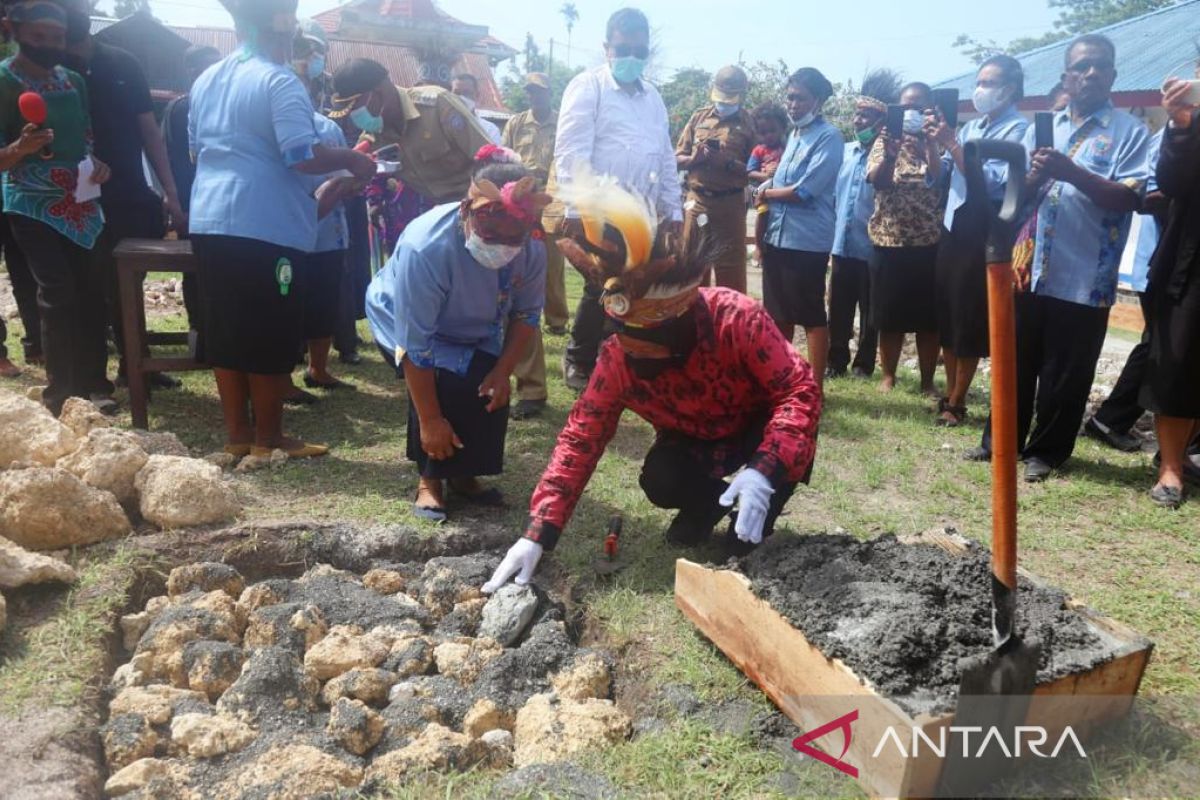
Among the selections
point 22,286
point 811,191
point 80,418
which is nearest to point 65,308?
point 80,418

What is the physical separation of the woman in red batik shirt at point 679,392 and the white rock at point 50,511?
1482 mm

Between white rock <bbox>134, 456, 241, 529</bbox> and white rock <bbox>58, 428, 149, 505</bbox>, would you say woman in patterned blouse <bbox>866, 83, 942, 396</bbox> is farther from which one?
white rock <bbox>58, 428, 149, 505</bbox>

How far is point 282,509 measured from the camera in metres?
3.74

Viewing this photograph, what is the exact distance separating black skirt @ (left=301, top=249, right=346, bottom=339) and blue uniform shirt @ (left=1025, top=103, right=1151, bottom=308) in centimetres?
377

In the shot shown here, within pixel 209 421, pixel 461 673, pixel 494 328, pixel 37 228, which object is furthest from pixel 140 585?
pixel 37 228

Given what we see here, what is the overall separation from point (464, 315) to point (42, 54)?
8.54 feet

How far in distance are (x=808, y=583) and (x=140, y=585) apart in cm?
223

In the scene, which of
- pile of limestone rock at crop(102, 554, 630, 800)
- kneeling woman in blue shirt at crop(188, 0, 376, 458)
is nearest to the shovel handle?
pile of limestone rock at crop(102, 554, 630, 800)

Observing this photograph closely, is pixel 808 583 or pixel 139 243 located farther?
pixel 139 243

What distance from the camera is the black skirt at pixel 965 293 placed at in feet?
16.9

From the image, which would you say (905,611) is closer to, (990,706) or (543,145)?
(990,706)

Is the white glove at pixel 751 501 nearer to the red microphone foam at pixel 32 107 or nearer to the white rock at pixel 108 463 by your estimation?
the white rock at pixel 108 463

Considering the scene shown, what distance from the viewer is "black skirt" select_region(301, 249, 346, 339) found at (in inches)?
209

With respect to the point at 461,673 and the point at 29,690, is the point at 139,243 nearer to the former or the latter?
the point at 29,690
